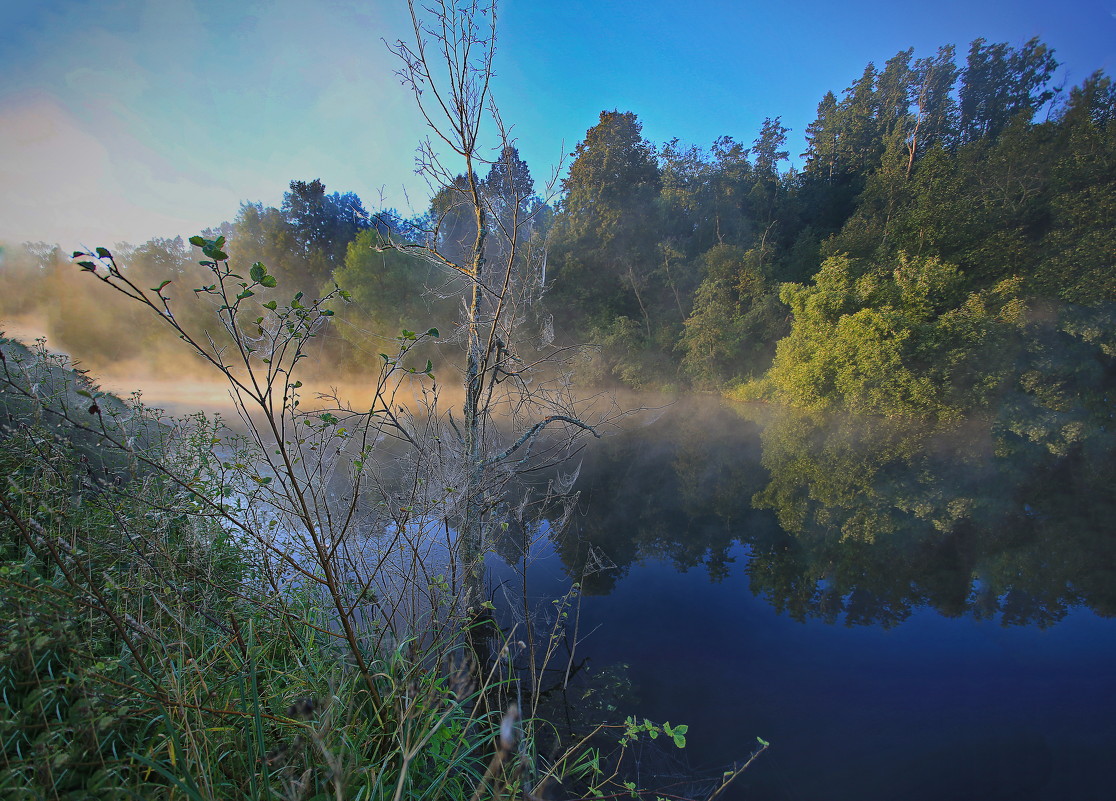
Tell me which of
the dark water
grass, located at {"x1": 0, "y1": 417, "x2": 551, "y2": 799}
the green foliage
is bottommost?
the dark water

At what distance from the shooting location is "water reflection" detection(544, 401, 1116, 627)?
5.69m

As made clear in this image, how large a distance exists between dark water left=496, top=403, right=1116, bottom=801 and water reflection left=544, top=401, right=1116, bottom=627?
0.15ft

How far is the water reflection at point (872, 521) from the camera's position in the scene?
5.69 m

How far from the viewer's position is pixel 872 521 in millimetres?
7648

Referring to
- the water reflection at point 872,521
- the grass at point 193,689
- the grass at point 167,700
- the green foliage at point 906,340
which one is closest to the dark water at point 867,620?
the water reflection at point 872,521

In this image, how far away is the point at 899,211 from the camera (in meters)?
16.3

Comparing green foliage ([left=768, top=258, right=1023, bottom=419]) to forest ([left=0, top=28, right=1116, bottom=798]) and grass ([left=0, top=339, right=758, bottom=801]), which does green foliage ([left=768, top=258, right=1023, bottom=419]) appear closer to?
forest ([left=0, top=28, right=1116, bottom=798])

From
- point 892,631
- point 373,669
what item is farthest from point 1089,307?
point 373,669

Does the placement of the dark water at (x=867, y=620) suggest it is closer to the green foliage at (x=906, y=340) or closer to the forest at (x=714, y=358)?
the forest at (x=714, y=358)

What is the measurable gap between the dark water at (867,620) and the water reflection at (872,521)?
45 mm

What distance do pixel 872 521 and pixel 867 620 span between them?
127 inches

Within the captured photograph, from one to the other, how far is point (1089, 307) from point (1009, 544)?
1042cm

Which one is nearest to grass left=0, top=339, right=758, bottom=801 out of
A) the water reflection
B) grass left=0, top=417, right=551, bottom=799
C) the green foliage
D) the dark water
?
grass left=0, top=417, right=551, bottom=799

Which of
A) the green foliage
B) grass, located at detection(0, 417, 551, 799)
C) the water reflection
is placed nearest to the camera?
grass, located at detection(0, 417, 551, 799)
